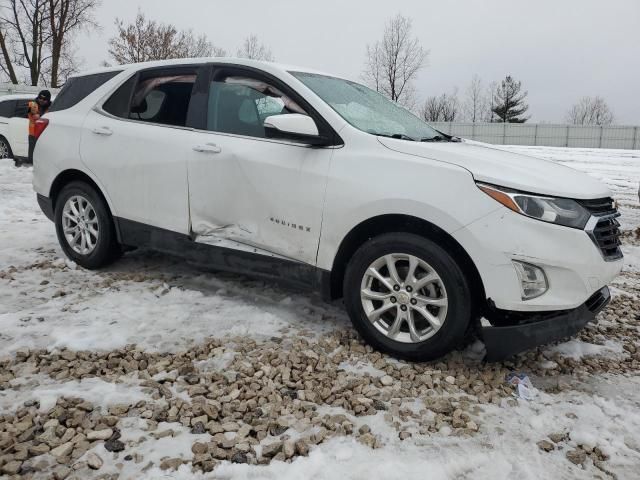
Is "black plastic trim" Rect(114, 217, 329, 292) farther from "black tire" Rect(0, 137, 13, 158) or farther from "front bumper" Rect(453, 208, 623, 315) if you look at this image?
"black tire" Rect(0, 137, 13, 158)

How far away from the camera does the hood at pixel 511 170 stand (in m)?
2.83

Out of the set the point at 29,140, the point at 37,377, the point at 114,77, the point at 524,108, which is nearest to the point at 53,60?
the point at 29,140

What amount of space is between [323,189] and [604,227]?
1.67 metres

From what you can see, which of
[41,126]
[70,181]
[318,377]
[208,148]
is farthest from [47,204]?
[318,377]

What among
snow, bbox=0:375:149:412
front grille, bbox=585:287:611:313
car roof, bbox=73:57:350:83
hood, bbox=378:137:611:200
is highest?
car roof, bbox=73:57:350:83

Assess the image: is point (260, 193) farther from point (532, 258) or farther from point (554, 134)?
point (554, 134)

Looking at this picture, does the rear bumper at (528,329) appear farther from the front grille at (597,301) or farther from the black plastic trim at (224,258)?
the black plastic trim at (224,258)

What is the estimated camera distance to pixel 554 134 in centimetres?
3331

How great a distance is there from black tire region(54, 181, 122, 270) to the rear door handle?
0.48 metres

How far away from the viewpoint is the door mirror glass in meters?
3.27

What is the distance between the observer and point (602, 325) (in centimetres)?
388

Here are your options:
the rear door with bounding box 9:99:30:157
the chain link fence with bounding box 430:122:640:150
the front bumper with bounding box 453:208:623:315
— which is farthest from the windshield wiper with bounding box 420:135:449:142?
the chain link fence with bounding box 430:122:640:150

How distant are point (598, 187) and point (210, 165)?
260 cm

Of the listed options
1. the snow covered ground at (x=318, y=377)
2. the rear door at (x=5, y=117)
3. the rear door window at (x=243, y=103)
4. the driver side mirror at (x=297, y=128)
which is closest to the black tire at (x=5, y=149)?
the rear door at (x=5, y=117)
